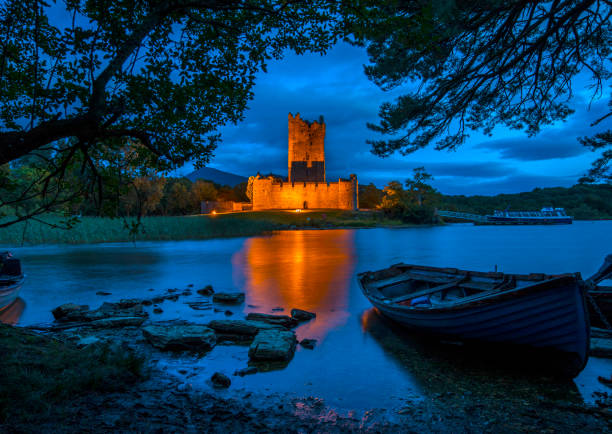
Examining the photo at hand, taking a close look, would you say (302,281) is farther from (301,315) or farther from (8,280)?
(8,280)

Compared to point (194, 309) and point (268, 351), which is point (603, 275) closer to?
point (268, 351)

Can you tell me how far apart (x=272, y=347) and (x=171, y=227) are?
2902 cm

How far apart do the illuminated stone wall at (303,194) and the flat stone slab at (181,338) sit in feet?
191

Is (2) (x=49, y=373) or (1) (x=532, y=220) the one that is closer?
(2) (x=49, y=373)

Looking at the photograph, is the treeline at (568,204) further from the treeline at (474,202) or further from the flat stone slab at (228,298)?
the flat stone slab at (228,298)

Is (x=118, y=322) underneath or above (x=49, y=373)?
underneath

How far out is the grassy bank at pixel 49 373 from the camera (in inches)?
127

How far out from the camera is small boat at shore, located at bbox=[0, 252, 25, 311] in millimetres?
7723

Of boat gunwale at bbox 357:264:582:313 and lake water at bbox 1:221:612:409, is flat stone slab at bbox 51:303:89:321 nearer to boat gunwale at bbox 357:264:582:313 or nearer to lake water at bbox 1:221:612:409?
lake water at bbox 1:221:612:409

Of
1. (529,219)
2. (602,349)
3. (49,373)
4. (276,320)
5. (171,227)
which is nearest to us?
(49,373)

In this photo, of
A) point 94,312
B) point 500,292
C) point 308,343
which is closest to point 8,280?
point 94,312

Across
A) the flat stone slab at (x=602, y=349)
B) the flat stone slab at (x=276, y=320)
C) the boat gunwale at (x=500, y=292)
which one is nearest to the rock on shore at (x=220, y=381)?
the flat stone slab at (x=276, y=320)

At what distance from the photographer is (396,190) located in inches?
2386

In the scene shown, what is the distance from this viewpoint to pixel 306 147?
7244cm
